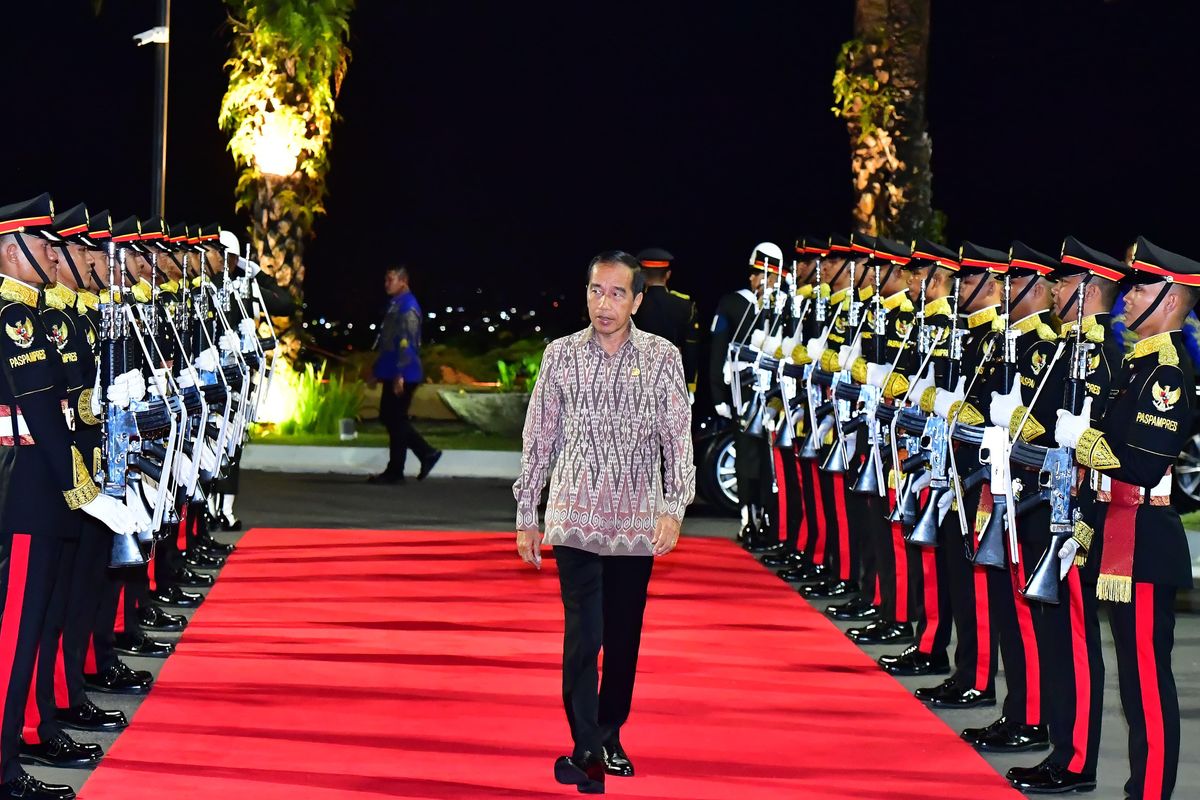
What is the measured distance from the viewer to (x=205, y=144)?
123 ft

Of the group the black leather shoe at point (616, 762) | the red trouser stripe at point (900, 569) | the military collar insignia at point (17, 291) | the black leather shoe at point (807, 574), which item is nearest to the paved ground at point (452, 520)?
the red trouser stripe at point (900, 569)

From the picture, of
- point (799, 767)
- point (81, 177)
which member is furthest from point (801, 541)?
point (81, 177)

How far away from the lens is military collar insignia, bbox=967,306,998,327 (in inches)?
352

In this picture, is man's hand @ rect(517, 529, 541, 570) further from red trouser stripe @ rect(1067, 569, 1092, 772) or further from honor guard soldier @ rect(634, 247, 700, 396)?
honor guard soldier @ rect(634, 247, 700, 396)

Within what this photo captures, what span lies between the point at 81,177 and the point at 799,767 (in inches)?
1171

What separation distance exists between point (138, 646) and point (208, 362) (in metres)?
2.10

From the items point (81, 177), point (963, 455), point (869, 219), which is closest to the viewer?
point (963, 455)

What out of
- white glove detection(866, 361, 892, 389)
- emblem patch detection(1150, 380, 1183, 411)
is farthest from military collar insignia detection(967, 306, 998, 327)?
emblem patch detection(1150, 380, 1183, 411)

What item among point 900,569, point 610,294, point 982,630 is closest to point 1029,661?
point 982,630

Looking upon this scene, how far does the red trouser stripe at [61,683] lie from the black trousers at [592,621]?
2.33 meters

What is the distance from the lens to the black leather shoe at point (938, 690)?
9.09m

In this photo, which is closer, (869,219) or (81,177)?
(869,219)

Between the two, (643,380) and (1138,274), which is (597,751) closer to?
(643,380)

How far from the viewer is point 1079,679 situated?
775 centimetres
